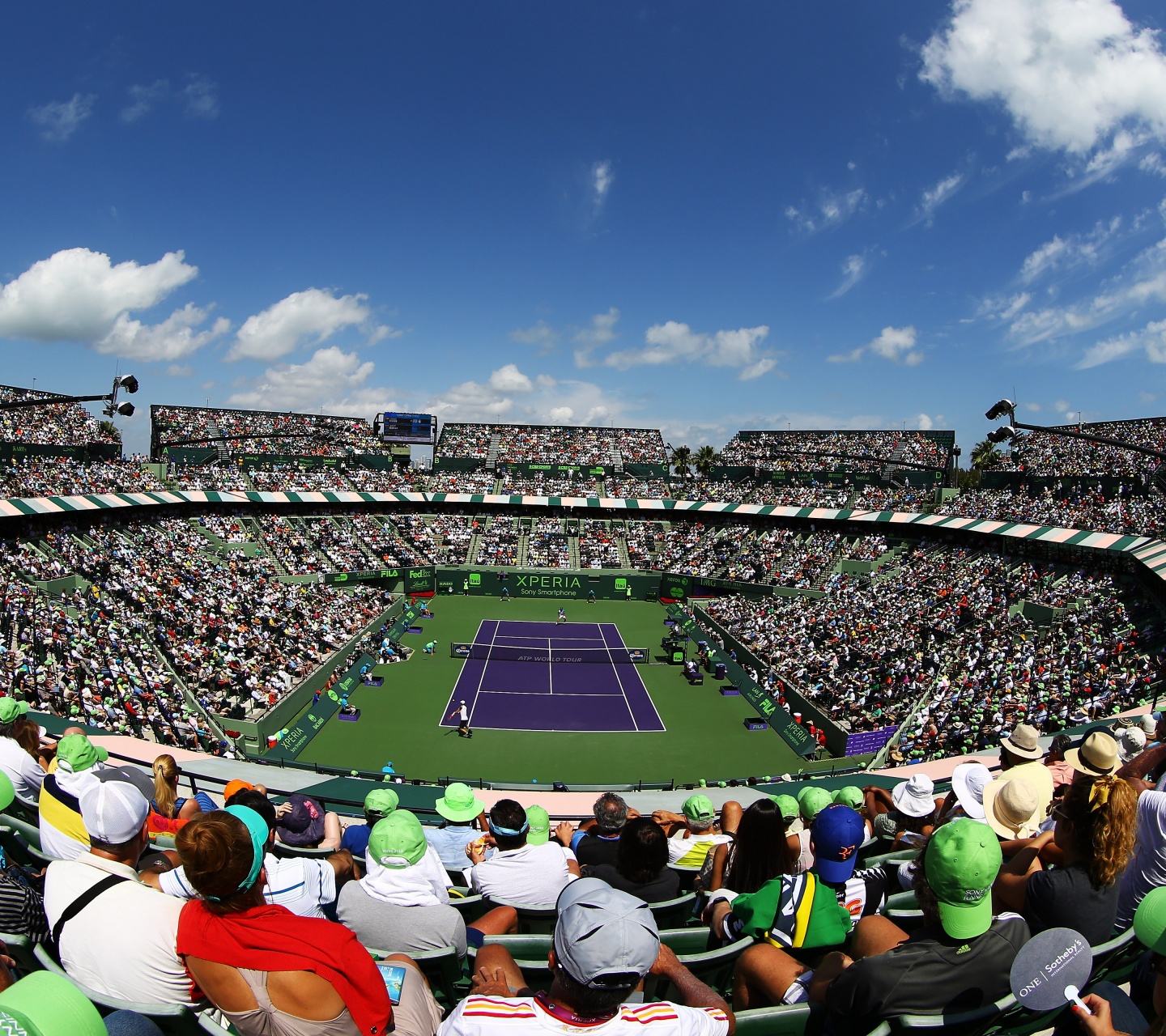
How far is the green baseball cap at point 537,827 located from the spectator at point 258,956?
108 inches

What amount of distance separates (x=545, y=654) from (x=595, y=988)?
112 ft

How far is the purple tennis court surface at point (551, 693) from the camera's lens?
87.4ft

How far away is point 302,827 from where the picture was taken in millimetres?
6258

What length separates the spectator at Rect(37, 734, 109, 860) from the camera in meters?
4.66

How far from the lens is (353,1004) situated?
8.81ft

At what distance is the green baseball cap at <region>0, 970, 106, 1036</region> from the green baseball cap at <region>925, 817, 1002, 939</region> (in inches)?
121

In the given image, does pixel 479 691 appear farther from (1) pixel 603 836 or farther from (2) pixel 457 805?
(1) pixel 603 836

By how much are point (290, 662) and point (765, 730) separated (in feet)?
61.5

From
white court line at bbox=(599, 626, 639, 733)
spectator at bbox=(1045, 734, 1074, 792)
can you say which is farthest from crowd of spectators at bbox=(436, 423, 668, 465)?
spectator at bbox=(1045, 734, 1074, 792)

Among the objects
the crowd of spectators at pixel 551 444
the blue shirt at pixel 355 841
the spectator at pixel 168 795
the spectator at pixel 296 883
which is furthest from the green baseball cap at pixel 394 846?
the crowd of spectators at pixel 551 444

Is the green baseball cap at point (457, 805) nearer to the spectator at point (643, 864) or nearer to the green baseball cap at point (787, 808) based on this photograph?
the spectator at point (643, 864)

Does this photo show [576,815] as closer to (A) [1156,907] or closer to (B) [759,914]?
(B) [759,914]

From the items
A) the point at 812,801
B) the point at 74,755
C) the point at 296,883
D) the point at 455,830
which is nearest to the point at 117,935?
the point at 296,883

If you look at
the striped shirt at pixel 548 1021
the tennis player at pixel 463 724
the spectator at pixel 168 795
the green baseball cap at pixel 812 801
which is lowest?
the tennis player at pixel 463 724
